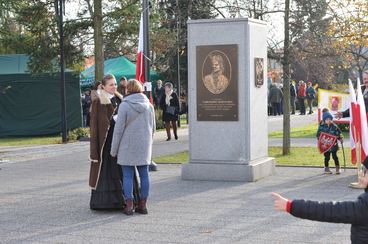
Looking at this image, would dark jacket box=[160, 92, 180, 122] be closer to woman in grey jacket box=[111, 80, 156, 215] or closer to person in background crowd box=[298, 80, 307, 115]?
woman in grey jacket box=[111, 80, 156, 215]

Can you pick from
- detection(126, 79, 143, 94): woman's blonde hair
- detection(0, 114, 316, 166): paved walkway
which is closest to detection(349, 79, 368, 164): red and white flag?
detection(126, 79, 143, 94): woman's blonde hair

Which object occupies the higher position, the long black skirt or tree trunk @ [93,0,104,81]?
tree trunk @ [93,0,104,81]

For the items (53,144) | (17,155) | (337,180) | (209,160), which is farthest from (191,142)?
(53,144)

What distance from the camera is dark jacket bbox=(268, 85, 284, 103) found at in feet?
109

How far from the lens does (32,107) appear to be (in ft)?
79.7

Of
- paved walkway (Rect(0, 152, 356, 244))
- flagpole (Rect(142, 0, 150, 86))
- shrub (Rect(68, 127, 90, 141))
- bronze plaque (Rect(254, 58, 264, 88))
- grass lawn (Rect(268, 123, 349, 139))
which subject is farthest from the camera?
shrub (Rect(68, 127, 90, 141))

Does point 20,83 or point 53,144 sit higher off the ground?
point 20,83

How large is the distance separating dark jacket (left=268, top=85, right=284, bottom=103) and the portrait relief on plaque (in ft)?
71.1

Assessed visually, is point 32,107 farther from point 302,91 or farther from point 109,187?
point 109,187

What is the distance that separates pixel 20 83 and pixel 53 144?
4.84 metres

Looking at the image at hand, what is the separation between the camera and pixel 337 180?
11.4 meters

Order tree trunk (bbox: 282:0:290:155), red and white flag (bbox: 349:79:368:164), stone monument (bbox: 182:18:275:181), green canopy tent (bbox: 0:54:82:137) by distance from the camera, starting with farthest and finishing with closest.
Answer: green canopy tent (bbox: 0:54:82:137)
tree trunk (bbox: 282:0:290:155)
stone monument (bbox: 182:18:275:181)
red and white flag (bbox: 349:79:368:164)

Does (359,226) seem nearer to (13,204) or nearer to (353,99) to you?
(353,99)

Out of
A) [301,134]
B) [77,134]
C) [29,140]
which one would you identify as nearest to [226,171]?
[301,134]
